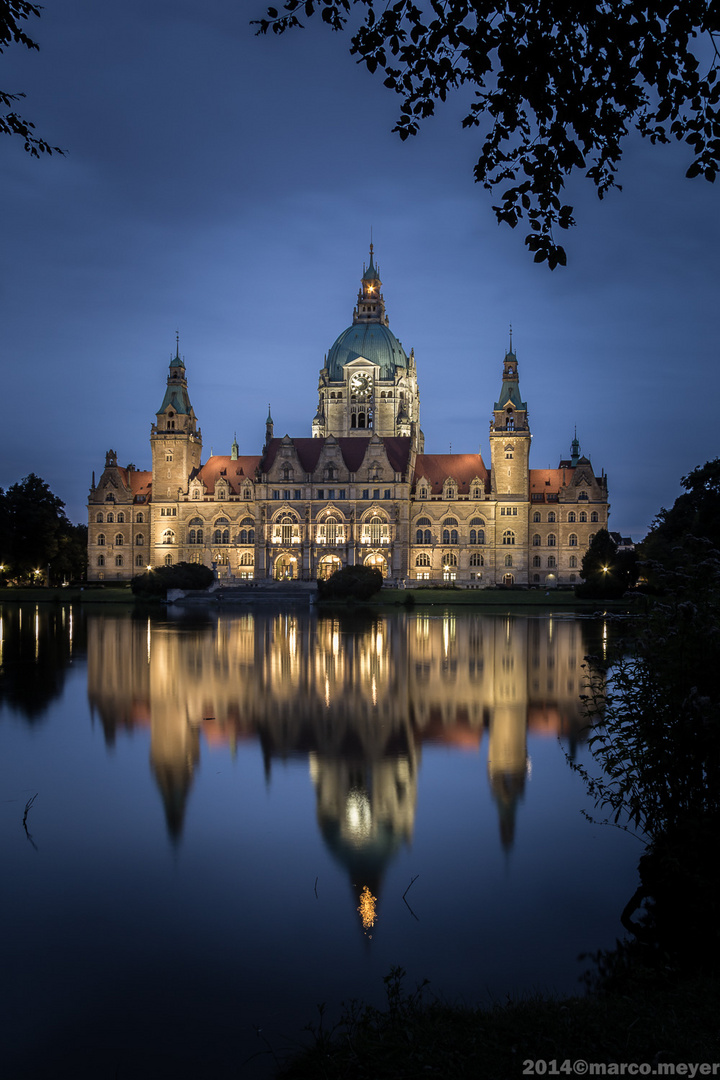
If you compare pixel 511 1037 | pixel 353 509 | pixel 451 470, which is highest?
pixel 451 470

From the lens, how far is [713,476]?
58656 millimetres

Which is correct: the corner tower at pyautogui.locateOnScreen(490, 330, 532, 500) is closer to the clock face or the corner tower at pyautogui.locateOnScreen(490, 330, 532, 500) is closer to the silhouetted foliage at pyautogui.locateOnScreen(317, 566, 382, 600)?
the clock face

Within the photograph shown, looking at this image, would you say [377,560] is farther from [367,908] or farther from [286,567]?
[367,908]

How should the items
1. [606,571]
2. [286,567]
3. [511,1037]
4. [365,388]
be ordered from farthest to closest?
[365,388] < [286,567] < [606,571] < [511,1037]

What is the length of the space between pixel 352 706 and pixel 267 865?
9.97m

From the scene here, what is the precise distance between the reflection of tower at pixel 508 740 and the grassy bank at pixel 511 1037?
431 centimetres

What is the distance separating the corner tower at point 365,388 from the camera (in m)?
117

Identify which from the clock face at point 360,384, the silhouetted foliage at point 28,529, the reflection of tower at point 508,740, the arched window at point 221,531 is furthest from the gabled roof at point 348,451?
the reflection of tower at point 508,740

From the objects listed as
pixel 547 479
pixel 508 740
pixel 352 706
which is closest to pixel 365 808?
pixel 508 740

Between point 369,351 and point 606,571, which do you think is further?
point 369,351

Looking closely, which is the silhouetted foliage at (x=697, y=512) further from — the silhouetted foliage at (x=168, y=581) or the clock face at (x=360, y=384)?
the clock face at (x=360, y=384)

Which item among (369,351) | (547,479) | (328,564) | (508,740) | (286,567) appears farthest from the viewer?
(369,351)

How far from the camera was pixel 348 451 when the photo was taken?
102375mm

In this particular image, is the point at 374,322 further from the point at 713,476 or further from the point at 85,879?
the point at 85,879
